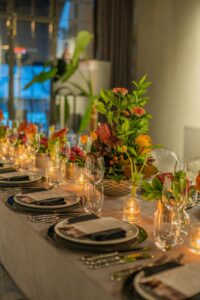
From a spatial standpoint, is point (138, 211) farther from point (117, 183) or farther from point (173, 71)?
point (173, 71)

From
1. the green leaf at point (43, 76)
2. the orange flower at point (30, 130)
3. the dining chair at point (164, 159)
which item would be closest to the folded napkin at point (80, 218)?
the orange flower at point (30, 130)

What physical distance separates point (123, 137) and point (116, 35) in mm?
5018

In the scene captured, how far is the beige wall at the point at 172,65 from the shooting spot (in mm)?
5543

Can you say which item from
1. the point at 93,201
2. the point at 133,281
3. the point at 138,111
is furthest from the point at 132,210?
the point at 133,281

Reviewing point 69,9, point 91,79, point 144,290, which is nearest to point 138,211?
point 144,290

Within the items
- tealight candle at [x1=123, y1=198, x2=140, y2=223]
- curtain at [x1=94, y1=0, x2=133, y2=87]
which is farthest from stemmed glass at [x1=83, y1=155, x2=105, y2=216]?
curtain at [x1=94, y1=0, x2=133, y2=87]

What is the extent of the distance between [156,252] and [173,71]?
4883mm

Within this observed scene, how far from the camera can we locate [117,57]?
6719 mm

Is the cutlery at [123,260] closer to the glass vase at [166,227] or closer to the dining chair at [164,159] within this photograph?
the glass vase at [166,227]

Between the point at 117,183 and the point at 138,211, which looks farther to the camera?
the point at 117,183

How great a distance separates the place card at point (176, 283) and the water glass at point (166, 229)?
0.69 feet

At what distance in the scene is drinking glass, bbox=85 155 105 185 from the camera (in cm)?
180

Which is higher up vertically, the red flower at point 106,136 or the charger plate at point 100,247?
the red flower at point 106,136

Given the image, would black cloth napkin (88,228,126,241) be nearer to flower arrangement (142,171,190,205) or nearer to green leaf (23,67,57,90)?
flower arrangement (142,171,190,205)
